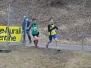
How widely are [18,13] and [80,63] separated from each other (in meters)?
5.78

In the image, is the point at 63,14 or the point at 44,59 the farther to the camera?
the point at 63,14

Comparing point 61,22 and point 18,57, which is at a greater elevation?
point 61,22

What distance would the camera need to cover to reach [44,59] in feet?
40.0

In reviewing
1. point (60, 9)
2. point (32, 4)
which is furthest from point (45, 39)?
point (32, 4)

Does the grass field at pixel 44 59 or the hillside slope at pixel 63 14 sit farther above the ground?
the hillside slope at pixel 63 14

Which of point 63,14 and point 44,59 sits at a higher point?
point 63,14

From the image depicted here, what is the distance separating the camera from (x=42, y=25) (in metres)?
24.7

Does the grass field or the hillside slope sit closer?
the grass field

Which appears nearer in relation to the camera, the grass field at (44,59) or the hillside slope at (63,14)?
the grass field at (44,59)

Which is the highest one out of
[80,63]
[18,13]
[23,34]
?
[18,13]

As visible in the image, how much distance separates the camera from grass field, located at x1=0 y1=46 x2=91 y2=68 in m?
11.8

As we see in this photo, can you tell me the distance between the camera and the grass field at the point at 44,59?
1176 centimetres

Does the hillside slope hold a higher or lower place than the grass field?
higher

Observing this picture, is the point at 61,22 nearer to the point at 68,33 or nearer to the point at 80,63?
the point at 68,33
